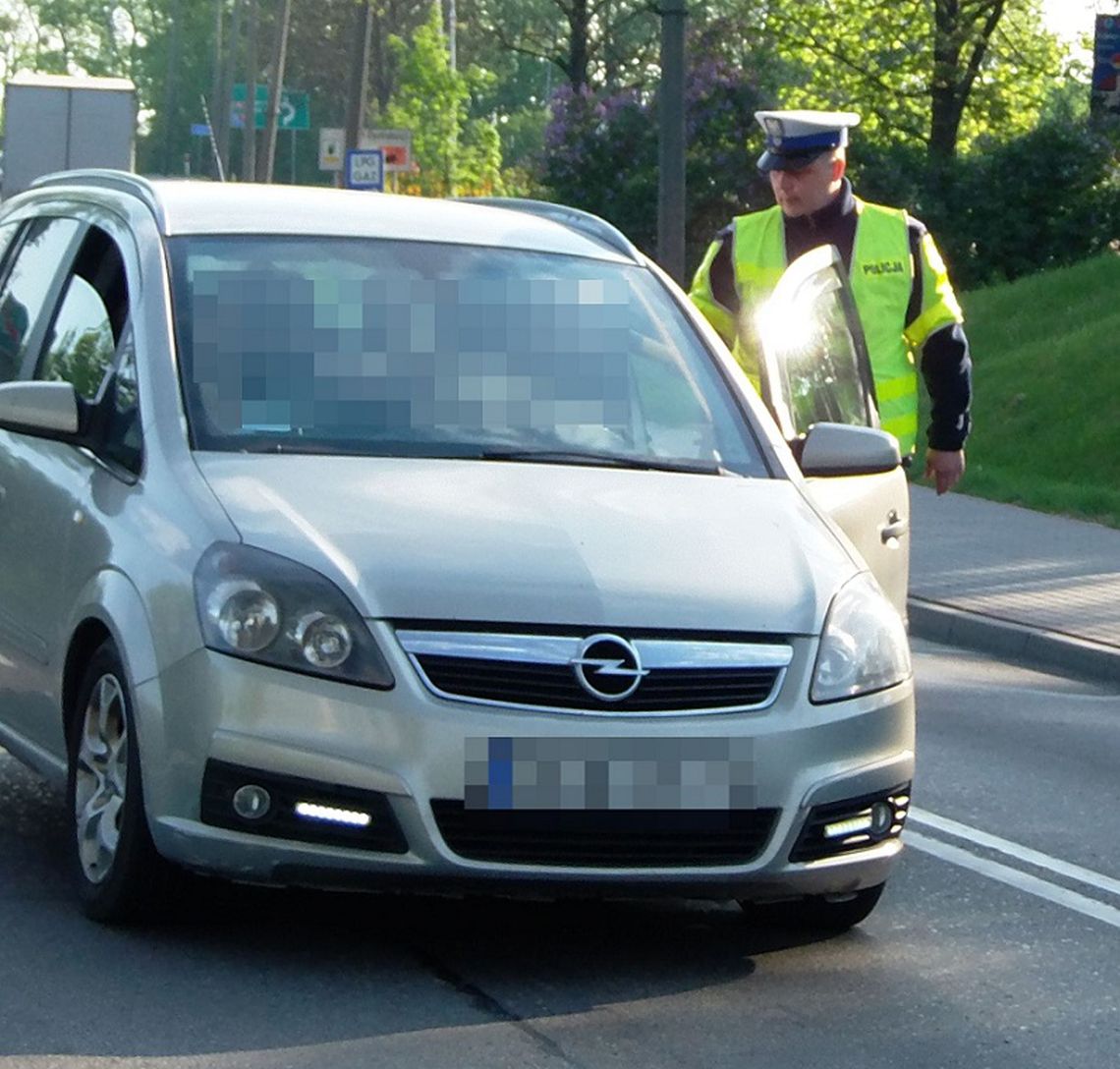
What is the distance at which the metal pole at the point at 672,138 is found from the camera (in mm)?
18203

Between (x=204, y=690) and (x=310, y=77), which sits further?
(x=310, y=77)

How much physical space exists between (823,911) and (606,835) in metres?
0.88

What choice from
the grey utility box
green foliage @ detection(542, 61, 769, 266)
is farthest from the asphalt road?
the grey utility box

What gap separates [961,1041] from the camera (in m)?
5.23

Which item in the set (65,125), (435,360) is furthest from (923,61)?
(435,360)

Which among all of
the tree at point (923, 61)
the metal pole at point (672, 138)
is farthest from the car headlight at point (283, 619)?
the tree at point (923, 61)

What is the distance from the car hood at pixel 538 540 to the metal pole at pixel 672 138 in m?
12.4

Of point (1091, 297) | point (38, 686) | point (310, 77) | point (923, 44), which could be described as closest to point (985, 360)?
point (1091, 297)

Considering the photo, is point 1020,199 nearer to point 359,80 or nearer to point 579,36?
point 359,80

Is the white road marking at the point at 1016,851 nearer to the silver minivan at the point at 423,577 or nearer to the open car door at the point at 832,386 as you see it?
the open car door at the point at 832,386

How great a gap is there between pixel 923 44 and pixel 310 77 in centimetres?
5337

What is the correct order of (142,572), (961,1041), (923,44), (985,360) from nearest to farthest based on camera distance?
(961,1041)
(142,572)
(985,360)
(923,44)

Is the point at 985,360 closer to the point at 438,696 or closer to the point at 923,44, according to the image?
the point at 923,44

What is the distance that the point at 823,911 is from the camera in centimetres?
605
